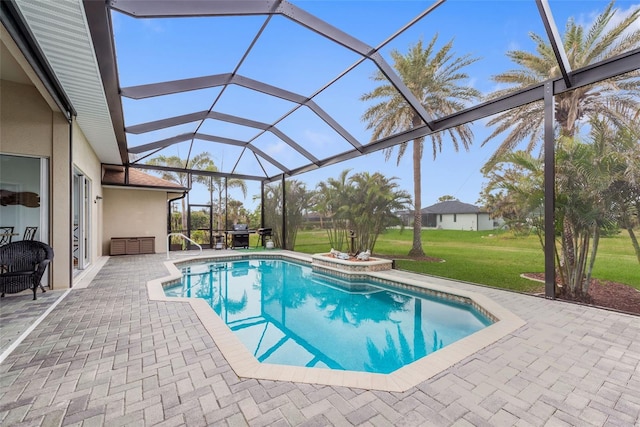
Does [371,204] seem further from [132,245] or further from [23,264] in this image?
[132,245]

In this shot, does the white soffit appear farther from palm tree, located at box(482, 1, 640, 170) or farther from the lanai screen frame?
palm tree, located at box(482, 1, 640, 170)

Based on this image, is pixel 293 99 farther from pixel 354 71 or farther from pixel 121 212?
pixel 121 212

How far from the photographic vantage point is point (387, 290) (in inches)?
279

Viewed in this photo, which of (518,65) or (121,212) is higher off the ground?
(518,65)

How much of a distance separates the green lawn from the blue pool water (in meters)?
2.47

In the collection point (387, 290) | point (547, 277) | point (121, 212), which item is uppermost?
point (121, 212)

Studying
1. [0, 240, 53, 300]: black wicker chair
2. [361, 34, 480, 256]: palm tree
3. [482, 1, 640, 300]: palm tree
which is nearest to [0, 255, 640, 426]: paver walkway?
[0, 240, 53, 300]: black wicker chair

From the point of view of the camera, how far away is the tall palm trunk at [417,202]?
10555mm

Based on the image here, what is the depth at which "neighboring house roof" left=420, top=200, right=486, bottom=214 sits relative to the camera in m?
8.75

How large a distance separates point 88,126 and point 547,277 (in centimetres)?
1055

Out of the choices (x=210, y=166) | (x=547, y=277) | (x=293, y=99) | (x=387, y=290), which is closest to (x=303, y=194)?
(x=293, y=99)

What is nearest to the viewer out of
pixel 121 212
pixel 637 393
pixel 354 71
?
pixel 637 393

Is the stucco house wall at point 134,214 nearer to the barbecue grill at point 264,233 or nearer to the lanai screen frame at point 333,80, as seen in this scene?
the barbecue grill at point 264,233

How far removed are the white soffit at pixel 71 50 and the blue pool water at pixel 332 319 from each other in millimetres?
4325
